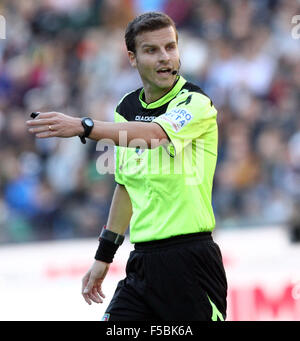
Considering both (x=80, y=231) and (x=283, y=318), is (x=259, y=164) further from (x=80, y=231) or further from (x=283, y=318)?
(x=283, y=318)

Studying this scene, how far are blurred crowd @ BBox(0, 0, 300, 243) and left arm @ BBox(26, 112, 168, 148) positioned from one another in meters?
5.35

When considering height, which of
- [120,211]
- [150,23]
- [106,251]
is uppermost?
[150,23]

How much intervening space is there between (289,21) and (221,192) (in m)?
3.16

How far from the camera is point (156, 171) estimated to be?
453 centimetres

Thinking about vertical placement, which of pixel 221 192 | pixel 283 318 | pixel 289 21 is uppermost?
pixel 289 21

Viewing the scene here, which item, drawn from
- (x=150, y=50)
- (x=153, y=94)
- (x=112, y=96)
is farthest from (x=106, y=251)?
(x=112, y=96)

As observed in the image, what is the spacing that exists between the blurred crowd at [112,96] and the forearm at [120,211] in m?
4.49

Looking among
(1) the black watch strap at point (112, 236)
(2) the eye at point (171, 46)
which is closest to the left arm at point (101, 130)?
(2) the eye at point (171, 46)

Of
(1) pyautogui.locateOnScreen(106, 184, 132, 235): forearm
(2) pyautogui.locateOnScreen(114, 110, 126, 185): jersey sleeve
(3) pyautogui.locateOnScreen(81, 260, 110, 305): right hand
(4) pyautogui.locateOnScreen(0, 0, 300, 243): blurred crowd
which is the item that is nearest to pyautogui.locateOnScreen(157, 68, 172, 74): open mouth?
(2) pyautogui.locateOnScreen(114, 110, 126, 185): jersey sleeve

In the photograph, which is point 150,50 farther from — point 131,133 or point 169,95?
point 131,133

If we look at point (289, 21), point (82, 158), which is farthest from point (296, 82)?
point (82, 158)

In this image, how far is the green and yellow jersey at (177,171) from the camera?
4.44 meters

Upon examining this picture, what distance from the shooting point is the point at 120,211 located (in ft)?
16.5

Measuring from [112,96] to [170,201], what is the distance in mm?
7289
